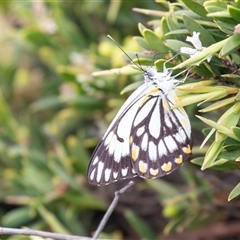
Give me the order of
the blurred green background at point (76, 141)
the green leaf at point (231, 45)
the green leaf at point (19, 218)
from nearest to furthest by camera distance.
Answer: the green leaf at point (231, 45), the blurred green background at point (76, 141), the green leaf at point (19, 218)

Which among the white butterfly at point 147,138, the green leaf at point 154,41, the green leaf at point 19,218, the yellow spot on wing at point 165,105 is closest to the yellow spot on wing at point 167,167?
the white butterfly at point 147,138

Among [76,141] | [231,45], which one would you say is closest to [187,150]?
[231,45]

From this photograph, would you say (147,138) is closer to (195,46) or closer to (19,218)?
(195,46)

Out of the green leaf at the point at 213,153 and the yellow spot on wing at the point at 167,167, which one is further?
the yellow spot on wing at the point at 167,167

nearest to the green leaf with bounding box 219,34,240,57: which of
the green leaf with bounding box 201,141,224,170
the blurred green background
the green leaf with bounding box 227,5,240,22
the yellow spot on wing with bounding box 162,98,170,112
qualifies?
the green leaf with bounding box 227,5,240,22

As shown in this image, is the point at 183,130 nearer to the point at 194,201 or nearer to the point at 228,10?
the point at 228,10

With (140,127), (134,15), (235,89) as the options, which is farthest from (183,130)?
(134,15)

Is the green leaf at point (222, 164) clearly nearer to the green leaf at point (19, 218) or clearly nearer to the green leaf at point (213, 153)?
the green leaf at point (213, 153)
